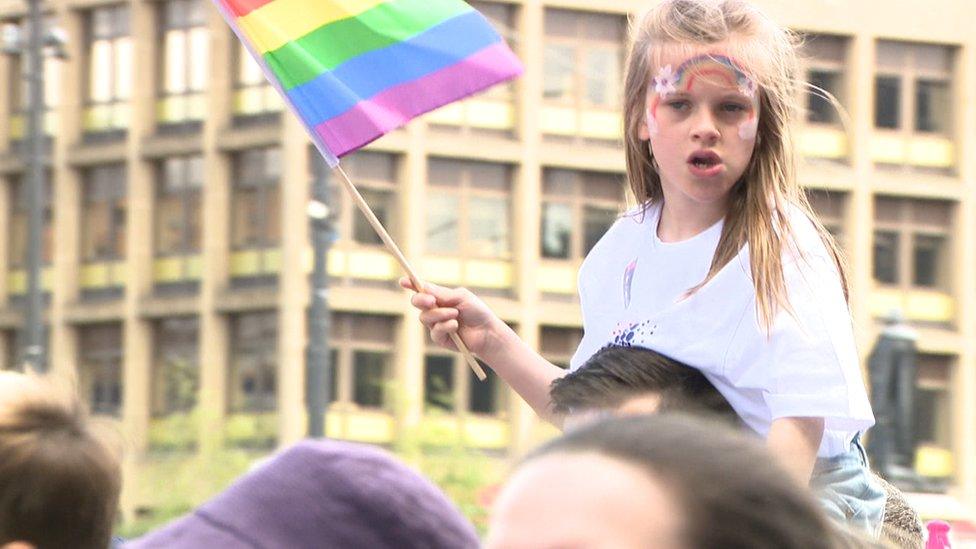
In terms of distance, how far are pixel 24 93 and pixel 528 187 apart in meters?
10.5

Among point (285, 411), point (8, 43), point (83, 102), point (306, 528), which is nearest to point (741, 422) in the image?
point (306, 528)

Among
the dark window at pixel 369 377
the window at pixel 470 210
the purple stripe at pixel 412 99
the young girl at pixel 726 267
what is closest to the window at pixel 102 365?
the dark window at pixel 369 377

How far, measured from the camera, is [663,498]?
1801 mm

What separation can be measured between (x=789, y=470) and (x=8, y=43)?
923 inches

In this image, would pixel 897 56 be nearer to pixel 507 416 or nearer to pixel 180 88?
pixel 507 416

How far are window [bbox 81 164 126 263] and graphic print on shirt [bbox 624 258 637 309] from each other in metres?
46.4

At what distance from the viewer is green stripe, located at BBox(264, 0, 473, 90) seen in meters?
4.73

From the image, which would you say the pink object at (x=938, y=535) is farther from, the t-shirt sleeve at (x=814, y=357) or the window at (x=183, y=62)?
the window at (x=183, y=62)

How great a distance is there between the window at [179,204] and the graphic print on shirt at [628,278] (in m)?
45.1

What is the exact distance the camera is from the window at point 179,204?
161ft

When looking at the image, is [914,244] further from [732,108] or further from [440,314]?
[732,108]

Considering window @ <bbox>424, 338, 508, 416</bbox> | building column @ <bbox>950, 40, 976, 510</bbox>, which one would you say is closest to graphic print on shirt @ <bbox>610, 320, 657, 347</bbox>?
window @ <bbox>424, 338, 508, 416</bbox>

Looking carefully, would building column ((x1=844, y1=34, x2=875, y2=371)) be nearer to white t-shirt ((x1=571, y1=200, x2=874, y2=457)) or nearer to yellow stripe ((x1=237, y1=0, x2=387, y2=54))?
yellow stripe ((x1=237, y1=0, x2=387, y2=54))

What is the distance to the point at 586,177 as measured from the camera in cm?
4803
